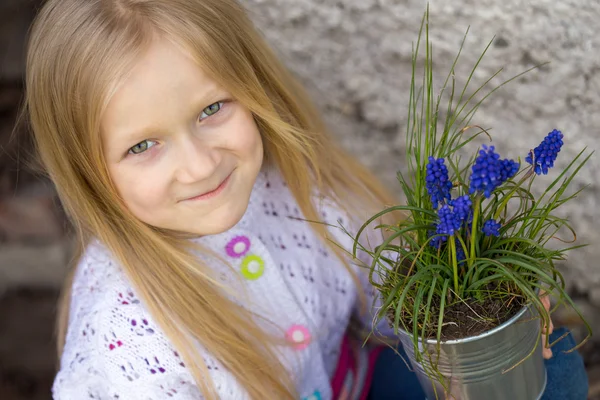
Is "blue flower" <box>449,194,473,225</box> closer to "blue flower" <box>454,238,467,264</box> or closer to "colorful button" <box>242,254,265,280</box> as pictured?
"blue flower" <box>454,238,467,264</box>

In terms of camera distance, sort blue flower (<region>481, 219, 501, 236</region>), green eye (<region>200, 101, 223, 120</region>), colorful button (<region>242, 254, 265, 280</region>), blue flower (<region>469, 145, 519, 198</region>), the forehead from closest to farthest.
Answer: blue flower (<region>469, 145, 519, 198</region>), blue flower (<region>481, 219, 501, 236</region>), the forehead, green eye (<region>200, 101, 223, 120</region>), colorful button (<region>242, 254, 265, 280</region>)

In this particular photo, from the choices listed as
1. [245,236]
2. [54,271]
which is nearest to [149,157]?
[245,236]

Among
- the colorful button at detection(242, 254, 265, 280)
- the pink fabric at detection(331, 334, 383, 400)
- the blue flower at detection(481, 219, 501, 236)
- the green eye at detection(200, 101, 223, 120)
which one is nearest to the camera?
the blue flower at detection(481, 219, 501, 236)

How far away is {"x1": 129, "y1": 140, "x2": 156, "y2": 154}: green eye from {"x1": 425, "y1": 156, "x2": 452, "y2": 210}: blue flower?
1.71ft

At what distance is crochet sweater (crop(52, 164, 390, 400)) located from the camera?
143 cm

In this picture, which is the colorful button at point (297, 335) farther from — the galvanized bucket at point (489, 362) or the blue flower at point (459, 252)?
the blue flower at point (459, 252)

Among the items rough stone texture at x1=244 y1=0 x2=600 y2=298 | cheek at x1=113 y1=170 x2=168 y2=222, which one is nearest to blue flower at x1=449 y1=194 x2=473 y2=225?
cheek at x1=113 y1=170 x2=168 y2=222

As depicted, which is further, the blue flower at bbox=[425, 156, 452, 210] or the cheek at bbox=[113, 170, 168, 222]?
the cheek at bbox=[113, 170, 168, 222]

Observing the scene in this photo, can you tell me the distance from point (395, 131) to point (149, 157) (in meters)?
0.80

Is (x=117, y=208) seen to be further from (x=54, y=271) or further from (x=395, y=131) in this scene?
(x=54, y=271)

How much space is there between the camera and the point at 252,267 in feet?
5.22

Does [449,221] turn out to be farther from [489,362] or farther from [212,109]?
[212,109]

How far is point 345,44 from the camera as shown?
73.6 inches

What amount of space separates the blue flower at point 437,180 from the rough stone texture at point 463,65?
2.38 ft
